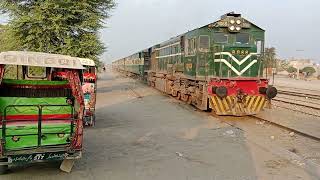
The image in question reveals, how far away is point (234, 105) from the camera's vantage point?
15.3 metres

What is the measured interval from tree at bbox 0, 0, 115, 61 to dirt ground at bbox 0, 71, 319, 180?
10116mm

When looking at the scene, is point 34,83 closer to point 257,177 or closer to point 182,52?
point 257,177

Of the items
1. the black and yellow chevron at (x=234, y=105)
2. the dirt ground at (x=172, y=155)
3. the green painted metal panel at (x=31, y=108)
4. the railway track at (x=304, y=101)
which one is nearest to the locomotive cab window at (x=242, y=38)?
the black and yellow chevron at (x=234, y=105)

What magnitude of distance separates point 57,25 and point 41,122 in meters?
16.0

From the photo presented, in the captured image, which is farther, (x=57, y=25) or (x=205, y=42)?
(x=57, y=25)

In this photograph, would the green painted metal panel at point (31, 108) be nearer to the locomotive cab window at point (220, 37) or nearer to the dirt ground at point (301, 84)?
the locomotive cab window at point (220, 37)

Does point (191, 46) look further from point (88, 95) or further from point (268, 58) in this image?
point (88, 95)

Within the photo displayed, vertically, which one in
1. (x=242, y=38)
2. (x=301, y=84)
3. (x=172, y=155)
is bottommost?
(x=172, y=155)

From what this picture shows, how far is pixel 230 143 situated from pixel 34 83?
5063mm

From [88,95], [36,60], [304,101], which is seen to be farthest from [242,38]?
[36,60]

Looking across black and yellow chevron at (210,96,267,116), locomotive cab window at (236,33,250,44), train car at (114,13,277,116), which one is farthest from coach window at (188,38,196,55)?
black and yellow chevron at (210,96,267,116)

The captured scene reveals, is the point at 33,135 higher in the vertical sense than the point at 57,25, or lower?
lower

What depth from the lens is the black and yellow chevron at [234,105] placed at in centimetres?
1527

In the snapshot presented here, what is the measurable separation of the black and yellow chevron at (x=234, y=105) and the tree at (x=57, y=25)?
1042 centimetres
